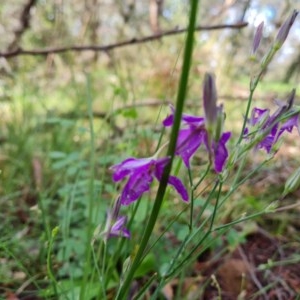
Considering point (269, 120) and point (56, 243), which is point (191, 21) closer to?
point (269, 120)

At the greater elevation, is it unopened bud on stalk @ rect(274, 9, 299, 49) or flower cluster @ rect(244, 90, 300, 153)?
unopened bud on stalk @ rect(274, 9, 299, 49)

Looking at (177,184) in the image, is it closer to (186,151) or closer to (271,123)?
(186,151)

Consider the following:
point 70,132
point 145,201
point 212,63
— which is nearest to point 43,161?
point 70,132

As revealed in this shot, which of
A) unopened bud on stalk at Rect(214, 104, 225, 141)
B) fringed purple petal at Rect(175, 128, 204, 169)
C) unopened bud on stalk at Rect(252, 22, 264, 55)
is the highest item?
unopened bud on stalk at Rect(252, 22, 264, 55)

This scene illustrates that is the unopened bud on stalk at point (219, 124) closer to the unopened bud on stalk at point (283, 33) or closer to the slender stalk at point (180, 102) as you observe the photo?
the slender stalk at point (180, 102)

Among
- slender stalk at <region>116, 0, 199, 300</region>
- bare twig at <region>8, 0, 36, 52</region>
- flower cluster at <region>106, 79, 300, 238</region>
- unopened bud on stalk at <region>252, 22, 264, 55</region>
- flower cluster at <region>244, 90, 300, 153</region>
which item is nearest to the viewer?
slender stalk at <region>116, 0, 199, 300</region>

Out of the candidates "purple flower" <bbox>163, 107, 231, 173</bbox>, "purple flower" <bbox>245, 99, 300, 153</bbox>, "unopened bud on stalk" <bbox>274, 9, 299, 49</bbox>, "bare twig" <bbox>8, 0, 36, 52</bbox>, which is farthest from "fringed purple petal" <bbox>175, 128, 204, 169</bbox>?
"bare twig" <bbox>8, 0, 36, 52</bbox>

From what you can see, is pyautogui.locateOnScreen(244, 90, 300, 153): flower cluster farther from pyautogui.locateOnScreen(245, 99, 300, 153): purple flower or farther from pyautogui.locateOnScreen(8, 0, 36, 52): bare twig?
pyautogui.locateOnScreen(8, 0, 36, 52): bare twig

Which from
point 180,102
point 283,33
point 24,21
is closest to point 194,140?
point 180,102
